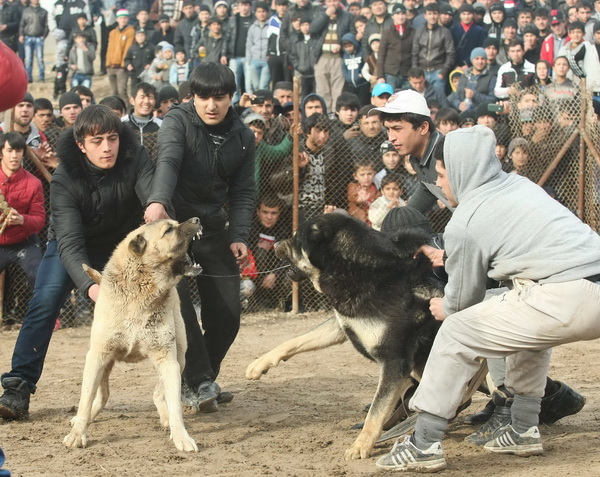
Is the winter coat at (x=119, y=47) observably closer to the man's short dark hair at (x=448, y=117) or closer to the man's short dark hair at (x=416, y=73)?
the man's short dark hair at (x=416, y=73)

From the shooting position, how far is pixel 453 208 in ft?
17.1

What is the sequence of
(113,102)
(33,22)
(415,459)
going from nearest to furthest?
(415,459) < (113,102) < (33,22)

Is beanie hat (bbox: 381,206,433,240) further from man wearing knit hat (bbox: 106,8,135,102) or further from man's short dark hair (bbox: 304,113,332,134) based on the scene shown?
man wearing knit hat (bbox: 106,8,135,102)

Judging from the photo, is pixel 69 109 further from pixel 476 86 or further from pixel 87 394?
pixel 476 86

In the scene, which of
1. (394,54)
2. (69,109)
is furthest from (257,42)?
(69,109)

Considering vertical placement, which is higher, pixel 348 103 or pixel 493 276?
pixel 348 103

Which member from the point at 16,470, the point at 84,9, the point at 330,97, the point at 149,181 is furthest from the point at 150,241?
the point at 84,9

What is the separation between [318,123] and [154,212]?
5.09 m

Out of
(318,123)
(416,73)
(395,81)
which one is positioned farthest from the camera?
(395,81)

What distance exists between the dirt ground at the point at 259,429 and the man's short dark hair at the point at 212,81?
7.75ft

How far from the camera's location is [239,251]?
6.38m

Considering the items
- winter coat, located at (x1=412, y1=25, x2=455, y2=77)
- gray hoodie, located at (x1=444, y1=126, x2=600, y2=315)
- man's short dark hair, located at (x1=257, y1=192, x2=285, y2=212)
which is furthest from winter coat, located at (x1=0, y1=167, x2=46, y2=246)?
winter coat, located at (x1=412, y1=25, x2=455, y2=77)

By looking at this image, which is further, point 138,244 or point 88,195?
point 88,195

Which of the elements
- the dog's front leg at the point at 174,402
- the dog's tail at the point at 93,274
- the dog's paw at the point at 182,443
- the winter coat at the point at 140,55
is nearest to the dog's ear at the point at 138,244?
the dog's tail at the point at 93,274
